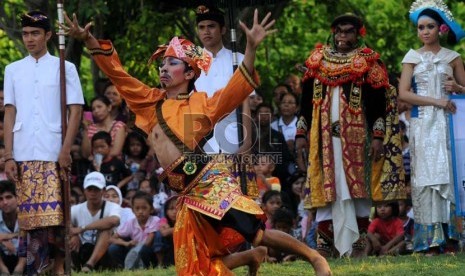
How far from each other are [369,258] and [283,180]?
11.8ft

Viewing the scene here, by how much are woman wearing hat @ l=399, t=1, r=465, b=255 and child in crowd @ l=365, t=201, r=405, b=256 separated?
110 centimetres

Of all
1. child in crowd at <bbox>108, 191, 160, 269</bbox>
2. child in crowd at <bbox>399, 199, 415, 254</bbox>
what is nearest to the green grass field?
child in crowd at <bbox>399, 199, 415, 254</bbox>

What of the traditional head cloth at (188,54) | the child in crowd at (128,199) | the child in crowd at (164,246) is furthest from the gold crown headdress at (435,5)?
the child in crowd at (128,199)

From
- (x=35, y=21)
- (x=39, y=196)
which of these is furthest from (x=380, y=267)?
(x=35, y=21)

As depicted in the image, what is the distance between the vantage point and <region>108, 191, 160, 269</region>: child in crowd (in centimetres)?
1400

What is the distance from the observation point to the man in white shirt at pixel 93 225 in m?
13.9

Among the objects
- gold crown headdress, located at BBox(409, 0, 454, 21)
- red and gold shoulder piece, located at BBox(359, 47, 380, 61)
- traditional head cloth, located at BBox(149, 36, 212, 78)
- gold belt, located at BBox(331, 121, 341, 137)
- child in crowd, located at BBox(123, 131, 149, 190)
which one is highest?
gold crown headdress, located at BBox(409, 0, 454, 21)

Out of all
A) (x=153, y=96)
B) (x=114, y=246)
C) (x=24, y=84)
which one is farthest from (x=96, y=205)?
(x=153, y=96)

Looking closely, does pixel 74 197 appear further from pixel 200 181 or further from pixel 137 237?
pixel 200 181

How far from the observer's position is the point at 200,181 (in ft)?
32.4

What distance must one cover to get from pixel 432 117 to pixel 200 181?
12.1 feet

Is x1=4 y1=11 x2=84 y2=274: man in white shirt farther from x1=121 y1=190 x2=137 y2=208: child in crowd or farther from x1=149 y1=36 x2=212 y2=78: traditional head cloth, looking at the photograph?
x1=121 y1=190 x2=137 y2=208: child in crowd

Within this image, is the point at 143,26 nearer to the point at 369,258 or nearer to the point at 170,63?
the point at 369,258

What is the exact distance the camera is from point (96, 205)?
1422cm
